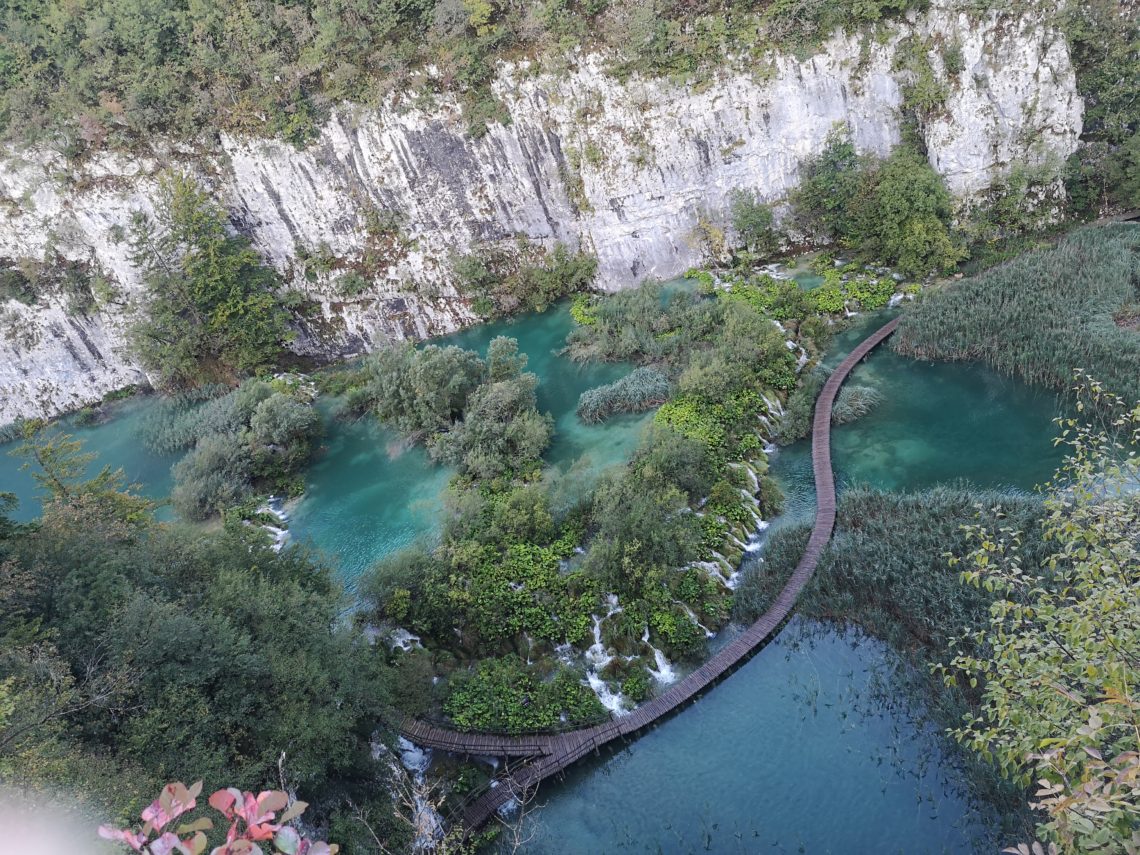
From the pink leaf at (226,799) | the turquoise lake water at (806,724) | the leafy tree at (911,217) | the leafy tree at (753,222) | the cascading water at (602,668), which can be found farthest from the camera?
the leafy tree at (753,222)

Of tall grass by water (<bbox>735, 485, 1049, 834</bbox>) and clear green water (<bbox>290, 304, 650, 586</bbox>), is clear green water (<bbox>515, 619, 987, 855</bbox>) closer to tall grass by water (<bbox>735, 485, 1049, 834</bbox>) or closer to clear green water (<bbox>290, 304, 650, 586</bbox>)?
tall grass by water (<bbox>735, 485, 1049, 834</bbox>)

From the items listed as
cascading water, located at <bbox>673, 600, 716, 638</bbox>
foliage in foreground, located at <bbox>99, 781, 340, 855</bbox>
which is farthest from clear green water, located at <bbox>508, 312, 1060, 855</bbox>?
foliage in foreground, located at <bbox>99, 781, 340, 855</bbox>

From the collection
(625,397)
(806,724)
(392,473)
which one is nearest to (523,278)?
(625,397)

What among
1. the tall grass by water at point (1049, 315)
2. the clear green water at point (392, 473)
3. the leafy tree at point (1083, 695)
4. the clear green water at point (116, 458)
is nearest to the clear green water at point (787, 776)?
the leafy tree at point (1083, 695)

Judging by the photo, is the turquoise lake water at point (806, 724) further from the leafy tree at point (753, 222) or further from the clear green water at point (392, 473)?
the leafy tree at point (753, 222)

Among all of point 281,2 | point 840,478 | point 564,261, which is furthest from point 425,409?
point 281,2

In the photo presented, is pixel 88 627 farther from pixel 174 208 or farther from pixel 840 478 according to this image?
pixel 174 208
